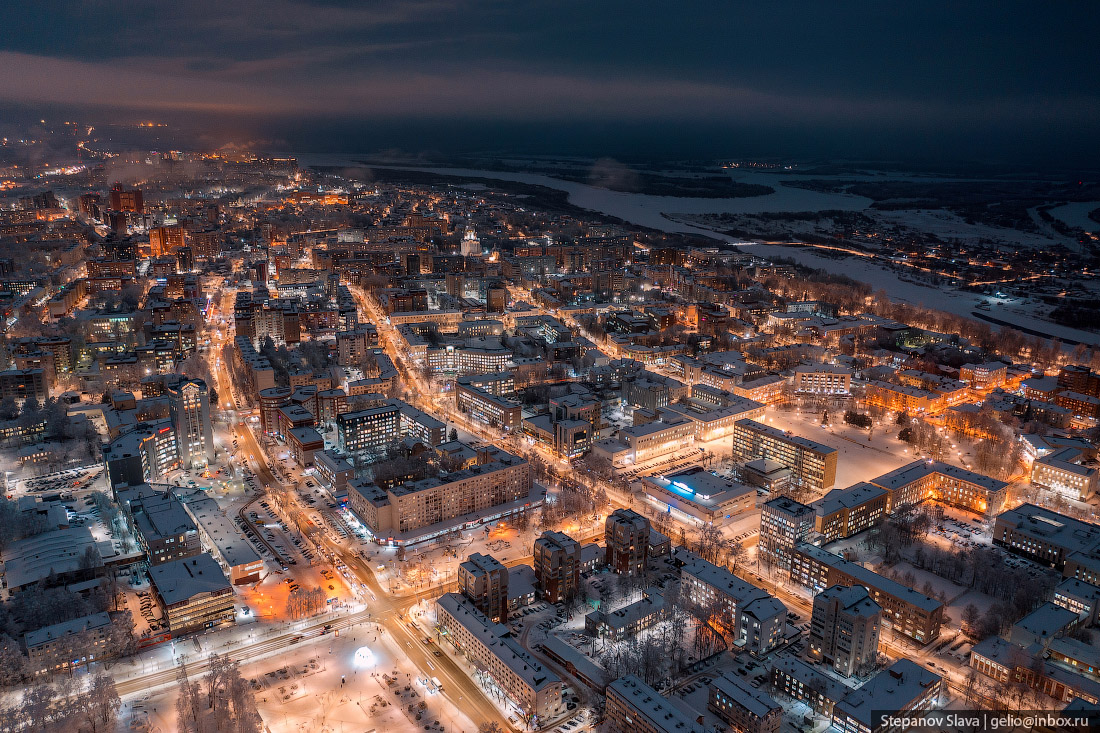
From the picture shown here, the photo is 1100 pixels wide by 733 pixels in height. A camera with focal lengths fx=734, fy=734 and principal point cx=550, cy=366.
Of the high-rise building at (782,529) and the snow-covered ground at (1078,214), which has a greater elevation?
the snow-covered ground at (1078,214)

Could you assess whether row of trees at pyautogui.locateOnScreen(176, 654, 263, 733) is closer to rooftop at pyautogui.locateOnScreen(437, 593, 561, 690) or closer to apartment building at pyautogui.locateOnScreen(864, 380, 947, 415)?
rooftop at pyautogui.locateOnScreen(437, 593, 561, 690)

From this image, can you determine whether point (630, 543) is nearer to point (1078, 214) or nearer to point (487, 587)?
point (487, 587)

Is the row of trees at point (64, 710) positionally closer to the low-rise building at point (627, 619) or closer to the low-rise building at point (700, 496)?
the low-rise building at point (627, 619)

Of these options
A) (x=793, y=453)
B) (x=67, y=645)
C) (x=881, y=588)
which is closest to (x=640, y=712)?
(x=881, y=588)

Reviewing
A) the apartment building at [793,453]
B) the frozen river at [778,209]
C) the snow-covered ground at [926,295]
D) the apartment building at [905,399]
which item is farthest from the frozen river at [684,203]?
the apartment building at [793,453]

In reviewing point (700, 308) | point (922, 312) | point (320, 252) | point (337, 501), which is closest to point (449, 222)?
point (320, 252)

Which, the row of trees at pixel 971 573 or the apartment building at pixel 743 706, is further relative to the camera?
the row of trees at pixel 971 573
